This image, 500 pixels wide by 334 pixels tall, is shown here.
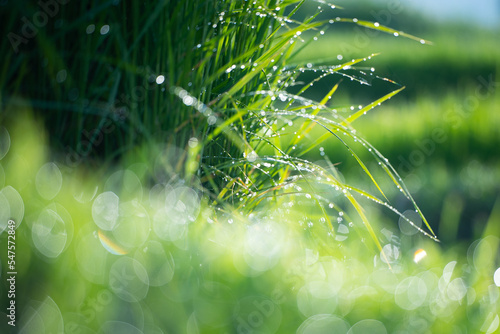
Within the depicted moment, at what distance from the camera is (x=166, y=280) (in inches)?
18.8

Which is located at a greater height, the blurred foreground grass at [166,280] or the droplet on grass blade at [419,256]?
the blurred foreground grass at [166,280]

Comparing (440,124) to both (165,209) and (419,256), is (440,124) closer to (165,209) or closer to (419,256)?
(419,256)

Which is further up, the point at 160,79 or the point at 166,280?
the point at 160,79

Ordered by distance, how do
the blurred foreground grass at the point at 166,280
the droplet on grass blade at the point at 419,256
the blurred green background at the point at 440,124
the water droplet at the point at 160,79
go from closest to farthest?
the blurred foreground grass at the point at 166,280, the water droplet at the point at 160,79, the droplet on grass blade at the point at 419,256, the blurred green background at the point at 440,124

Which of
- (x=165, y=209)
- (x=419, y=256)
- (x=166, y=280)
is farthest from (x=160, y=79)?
(x=419, y=256)

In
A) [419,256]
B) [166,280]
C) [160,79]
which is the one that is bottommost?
[419,256]

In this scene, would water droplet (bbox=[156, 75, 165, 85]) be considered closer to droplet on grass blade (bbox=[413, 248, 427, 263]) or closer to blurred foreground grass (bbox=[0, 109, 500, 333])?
blurred foreground grass (bbox=[0, 109, 500, 333])

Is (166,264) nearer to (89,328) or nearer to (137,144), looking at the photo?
(89,328)

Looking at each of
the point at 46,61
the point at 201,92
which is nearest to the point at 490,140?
the point at 201,92

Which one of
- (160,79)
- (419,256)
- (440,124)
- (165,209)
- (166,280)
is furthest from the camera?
(440,124)

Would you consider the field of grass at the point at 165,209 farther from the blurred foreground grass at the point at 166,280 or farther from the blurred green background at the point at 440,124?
the blurred green background at the point at 440,124

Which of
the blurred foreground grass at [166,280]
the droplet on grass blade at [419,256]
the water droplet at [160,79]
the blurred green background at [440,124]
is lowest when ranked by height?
the blurred green background at [440,124]

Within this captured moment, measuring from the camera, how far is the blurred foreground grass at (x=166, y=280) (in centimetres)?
45

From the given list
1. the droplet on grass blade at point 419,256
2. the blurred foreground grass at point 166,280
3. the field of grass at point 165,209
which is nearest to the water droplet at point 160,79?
the field of grass at point 165,209
